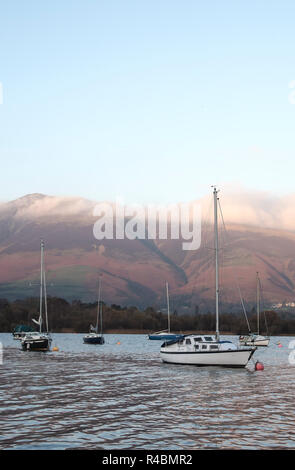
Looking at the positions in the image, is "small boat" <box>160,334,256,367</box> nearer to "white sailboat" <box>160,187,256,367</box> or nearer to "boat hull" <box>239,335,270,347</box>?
"white sailboat" <box>160,187,256,367</box>

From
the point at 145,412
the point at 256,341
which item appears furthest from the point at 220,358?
the point at 256,341

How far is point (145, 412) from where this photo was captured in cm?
3366

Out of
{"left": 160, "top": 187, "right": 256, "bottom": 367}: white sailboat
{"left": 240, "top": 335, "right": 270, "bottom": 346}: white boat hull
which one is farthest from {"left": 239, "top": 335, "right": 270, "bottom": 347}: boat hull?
{"left": 160, "top": 187, "right": 256, "bottom": 367}: white sailboat

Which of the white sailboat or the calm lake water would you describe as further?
the white sailboat

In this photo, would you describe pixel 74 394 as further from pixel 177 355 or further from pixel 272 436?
pixel 177 355

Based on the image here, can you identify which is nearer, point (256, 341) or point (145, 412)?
point (145, 412)

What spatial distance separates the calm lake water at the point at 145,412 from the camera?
2491 centimetres

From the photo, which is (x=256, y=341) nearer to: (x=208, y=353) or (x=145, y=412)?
(x=208, y=353)

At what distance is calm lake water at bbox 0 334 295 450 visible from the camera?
24.9m

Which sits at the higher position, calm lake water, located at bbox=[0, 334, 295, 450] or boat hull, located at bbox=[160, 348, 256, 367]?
boat hull, located at bbox=[160, 348, 256, 367]

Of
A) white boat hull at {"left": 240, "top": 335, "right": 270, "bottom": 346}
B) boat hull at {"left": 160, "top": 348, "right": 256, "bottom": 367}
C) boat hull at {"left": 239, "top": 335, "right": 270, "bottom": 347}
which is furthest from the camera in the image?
boat hull at {"left": 239, "top": 335, "right": 270, "bottom": 347}

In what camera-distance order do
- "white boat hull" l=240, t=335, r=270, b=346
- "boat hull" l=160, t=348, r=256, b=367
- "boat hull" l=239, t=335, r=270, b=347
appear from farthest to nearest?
"boat hull" l=239, t=335, r=270, b=347 → "white boat hull" l=240, t=335, r=270, b=346 → "boat hull" l=160, t=348, r=256, b=367
